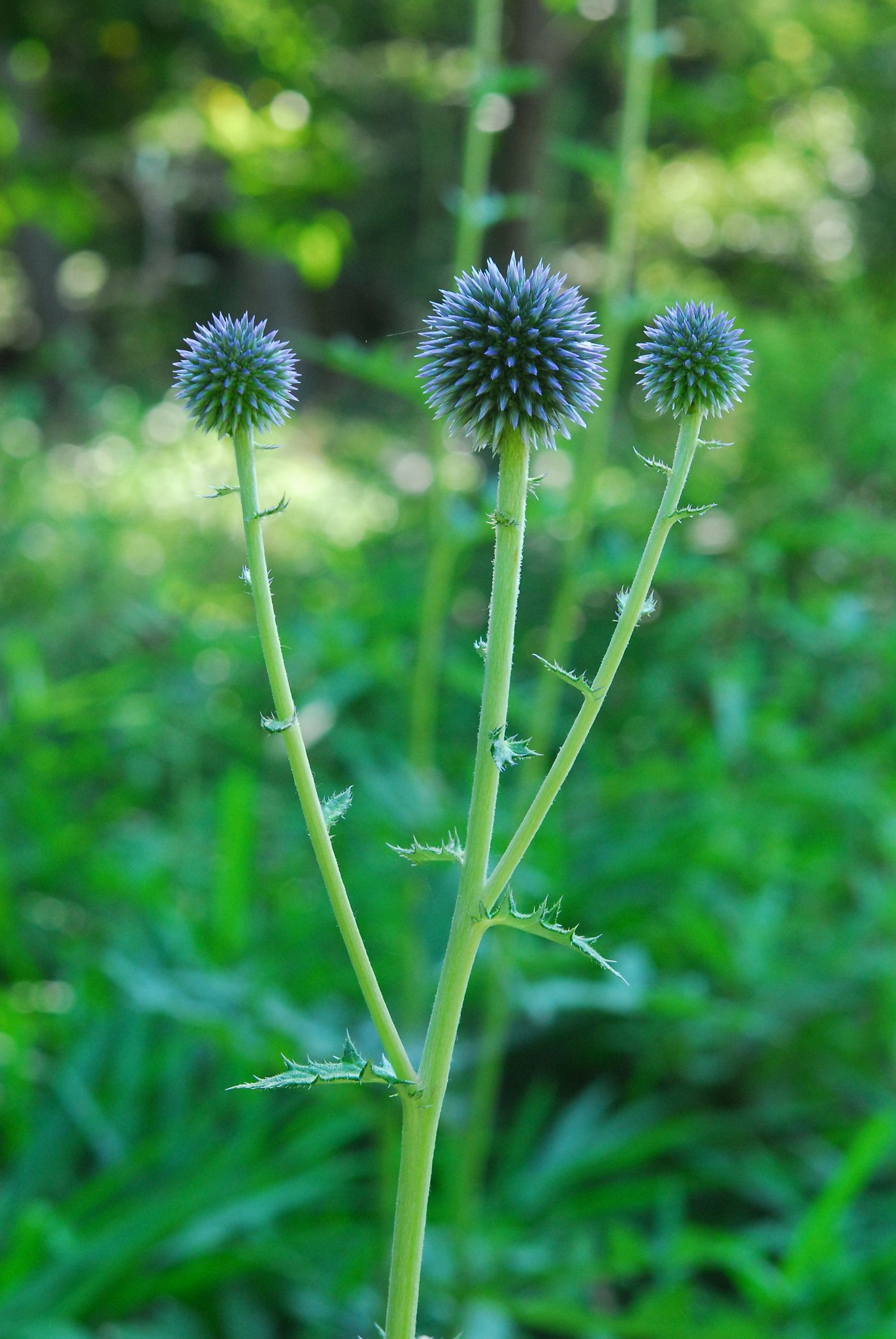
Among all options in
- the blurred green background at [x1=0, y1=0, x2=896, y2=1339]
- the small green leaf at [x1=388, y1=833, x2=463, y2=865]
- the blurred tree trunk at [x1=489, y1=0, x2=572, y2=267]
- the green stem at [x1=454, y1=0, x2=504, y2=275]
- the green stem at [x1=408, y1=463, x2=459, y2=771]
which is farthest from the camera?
the blurred tree trunk at [x1=489, y1=0, x2=572, y2=267]

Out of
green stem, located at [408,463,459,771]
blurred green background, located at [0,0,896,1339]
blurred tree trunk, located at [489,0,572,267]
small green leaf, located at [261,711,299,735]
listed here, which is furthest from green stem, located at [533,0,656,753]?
small green leaf, located at [261,711,299,735]

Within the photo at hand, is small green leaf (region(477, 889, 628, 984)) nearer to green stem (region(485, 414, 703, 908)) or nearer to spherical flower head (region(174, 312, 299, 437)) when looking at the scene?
green stem (region(485, 414, 703, 908))

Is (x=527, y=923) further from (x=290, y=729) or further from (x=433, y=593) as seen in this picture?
(x=433, y=593)

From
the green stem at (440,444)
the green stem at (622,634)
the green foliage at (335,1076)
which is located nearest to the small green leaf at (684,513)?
the green stem at (622,634)

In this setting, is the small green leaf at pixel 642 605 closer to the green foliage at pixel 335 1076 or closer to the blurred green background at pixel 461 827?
the green foliage at pixel 335 1076

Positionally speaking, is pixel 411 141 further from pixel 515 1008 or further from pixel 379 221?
pixel 515 1008

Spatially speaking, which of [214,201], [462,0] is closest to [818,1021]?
[462,0]

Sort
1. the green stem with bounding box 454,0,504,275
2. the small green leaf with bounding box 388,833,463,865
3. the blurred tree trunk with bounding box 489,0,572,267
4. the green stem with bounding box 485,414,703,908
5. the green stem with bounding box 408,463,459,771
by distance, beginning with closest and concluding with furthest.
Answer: the green stem with bounding box 485,414,703,908 → the small green leaf with bounding box 388,833,463,865 → the green stem with bounding box 454,0,504,275 → the green stem with bounding box 408,463,459,771 → the blurred tree trunk with bounding box 489,0,572,267

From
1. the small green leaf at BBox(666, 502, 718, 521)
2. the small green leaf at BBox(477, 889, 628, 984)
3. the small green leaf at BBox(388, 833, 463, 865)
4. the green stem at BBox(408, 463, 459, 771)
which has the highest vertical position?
the small green leaf at BBox(666, 502, 718, 521)

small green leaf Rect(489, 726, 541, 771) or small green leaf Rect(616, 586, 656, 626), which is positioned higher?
small green leaf Rect(616, 586, 656, 626)
